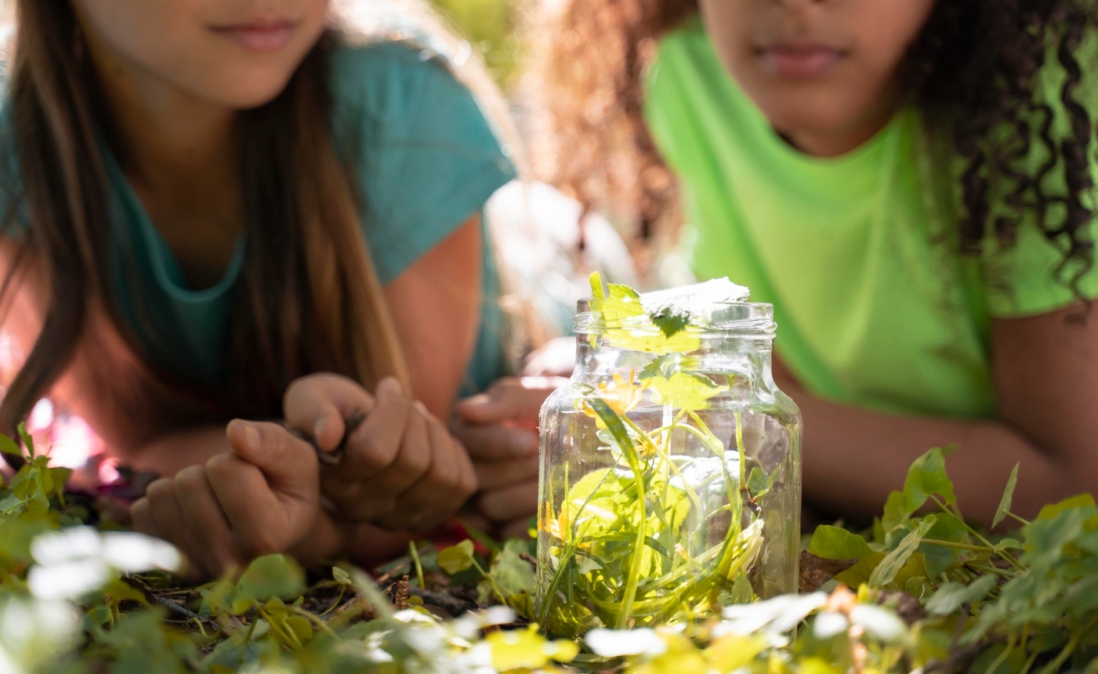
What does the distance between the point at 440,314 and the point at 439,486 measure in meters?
0.45

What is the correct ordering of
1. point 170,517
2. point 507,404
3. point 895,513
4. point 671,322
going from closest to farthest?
point 671,322 → point 895,513 → point 170,517 → point 507,404

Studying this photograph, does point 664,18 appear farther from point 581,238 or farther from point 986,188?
point 986,188

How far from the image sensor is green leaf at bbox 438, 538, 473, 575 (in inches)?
24.2

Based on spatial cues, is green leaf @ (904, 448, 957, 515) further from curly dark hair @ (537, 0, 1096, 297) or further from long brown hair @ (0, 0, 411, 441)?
long brown hair @ (0, 0, 411, 441)

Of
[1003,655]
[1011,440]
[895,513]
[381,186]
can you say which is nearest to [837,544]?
[895,513]

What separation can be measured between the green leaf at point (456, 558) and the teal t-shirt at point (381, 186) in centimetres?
64

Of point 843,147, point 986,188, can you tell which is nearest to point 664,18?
point 843,147

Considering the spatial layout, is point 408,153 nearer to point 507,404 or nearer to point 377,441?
point 507,404

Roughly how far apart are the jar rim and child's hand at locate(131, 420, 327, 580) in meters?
0.24

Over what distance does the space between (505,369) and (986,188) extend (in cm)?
73

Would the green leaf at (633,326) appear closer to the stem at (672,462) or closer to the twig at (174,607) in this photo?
the stem at (672,462)

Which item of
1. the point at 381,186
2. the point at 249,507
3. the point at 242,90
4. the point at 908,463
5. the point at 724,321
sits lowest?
the point at 908,463

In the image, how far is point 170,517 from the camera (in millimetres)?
664

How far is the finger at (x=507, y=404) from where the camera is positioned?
91cm
